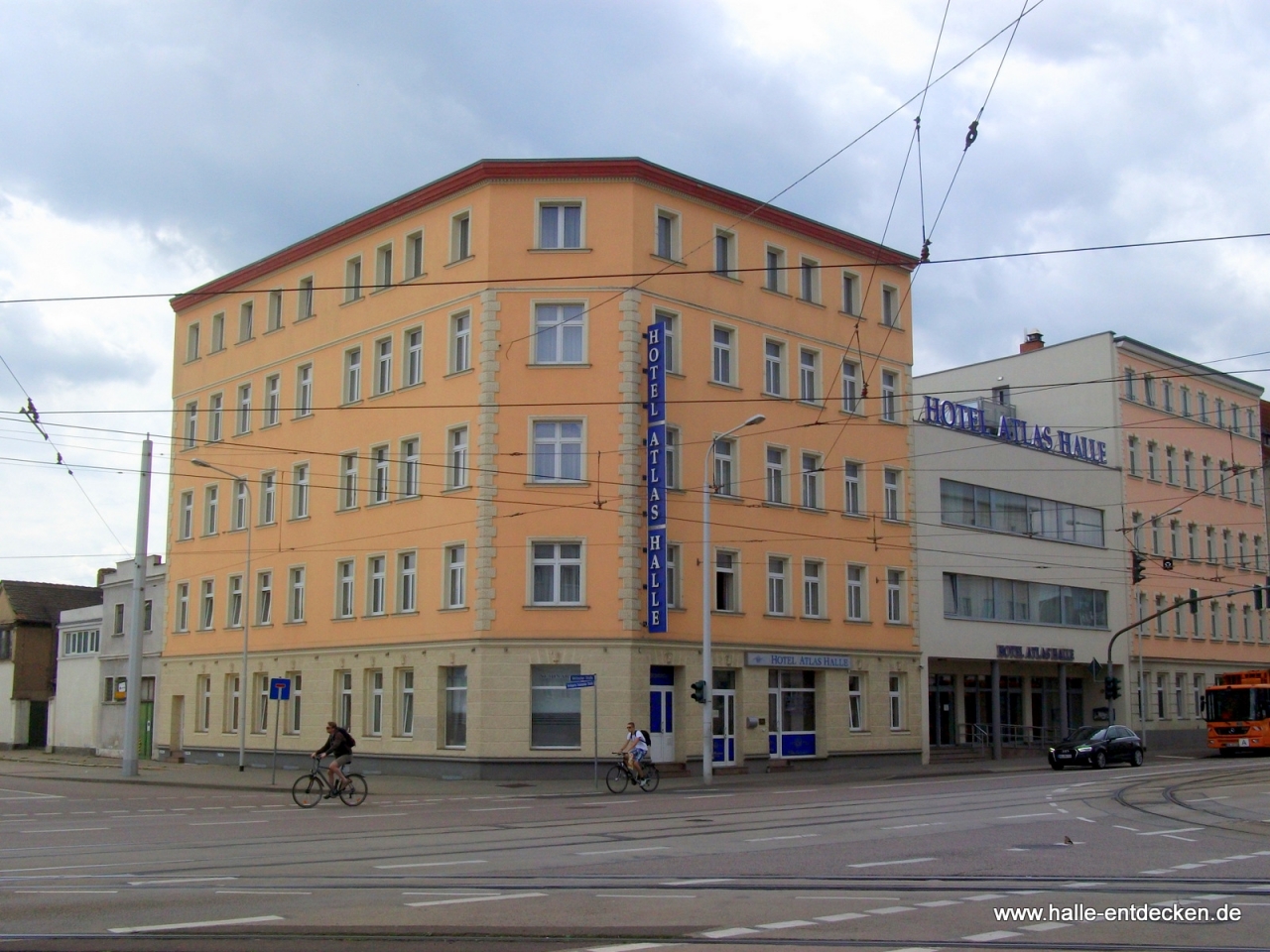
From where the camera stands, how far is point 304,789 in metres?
27.5

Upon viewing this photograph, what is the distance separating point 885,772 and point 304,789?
18929mm

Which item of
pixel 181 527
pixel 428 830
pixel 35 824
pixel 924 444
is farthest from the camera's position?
pixel 181 527

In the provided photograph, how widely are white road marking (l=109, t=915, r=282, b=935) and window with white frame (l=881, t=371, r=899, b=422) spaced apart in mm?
36049

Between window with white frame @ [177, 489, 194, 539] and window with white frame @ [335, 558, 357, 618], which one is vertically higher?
window with white frame @ [177, 489, 194, 539]

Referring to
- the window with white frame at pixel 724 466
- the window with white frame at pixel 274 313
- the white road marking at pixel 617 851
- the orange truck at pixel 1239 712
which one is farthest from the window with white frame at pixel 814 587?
the white road marking at pixel 617 851

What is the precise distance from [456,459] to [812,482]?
11570 millimetres

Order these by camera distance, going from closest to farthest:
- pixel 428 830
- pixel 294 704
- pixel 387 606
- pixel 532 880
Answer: pixel 532 880
pixel 428 830
pixel 387 606
pixel 294 704

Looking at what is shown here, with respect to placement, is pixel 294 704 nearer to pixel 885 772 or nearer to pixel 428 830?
pixel 885 772

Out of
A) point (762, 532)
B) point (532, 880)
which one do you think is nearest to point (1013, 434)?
point (762, 532)

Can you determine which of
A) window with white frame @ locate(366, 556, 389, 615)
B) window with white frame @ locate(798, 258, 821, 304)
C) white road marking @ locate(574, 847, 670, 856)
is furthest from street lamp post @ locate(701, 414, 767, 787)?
white road marking @ locate(574, 847, 670, 856)

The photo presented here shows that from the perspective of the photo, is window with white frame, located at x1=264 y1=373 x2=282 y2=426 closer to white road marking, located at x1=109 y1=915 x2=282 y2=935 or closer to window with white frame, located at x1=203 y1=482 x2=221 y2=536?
window with white frame, located at x1=203 y1=482 x2=221 y2=536

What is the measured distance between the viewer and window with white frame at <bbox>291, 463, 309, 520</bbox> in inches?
1742

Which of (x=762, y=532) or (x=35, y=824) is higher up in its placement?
(x=762, y=532)

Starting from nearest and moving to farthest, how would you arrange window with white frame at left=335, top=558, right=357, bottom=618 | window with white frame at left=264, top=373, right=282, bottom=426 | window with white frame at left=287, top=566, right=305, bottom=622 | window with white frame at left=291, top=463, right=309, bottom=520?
window with white frame at left=335, top=558, right=357, bottom=618 → window with white frame at left=287, top=566, right=305, bottom=622 → window with white frame at left=291, top=463, right=309, bottom=520 → window with white frame at left=264, top=373, right=282, bottom=426
